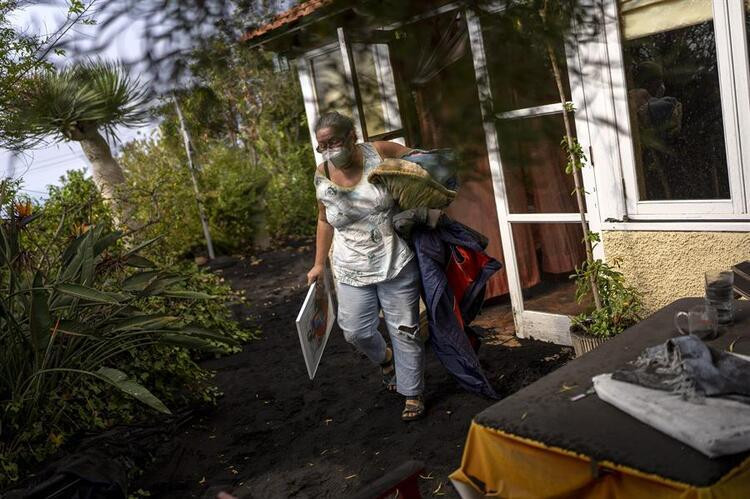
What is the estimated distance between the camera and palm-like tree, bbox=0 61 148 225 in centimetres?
107

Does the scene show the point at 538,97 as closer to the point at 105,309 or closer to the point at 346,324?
the point at 346,324

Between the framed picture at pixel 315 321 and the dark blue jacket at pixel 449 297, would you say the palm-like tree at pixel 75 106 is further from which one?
the dark blue jacket at pixel 449 297

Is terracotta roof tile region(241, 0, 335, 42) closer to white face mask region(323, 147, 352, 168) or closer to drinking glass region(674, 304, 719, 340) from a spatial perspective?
drinking glass region(674, 304, 719, 340)

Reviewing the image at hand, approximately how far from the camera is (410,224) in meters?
3.95

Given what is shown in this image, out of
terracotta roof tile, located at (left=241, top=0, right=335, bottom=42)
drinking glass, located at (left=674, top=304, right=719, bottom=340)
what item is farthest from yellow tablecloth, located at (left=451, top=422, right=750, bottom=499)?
terracotta roof tile, located at (left=241, top=0, right=335, bottom=42)

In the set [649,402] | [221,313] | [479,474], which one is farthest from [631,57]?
[221,313]

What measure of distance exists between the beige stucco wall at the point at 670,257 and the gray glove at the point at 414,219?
1.31m

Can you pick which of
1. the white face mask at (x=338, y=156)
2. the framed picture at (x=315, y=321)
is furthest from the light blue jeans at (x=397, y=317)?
the white face mask at (x=338, y=156)

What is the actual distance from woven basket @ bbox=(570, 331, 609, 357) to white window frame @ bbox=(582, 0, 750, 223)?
2.34 feet

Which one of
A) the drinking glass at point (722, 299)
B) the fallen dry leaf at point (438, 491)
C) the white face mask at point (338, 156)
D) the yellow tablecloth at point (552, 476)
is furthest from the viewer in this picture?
the white face mask at point (338, 156)

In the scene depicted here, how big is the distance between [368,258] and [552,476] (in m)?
2.09

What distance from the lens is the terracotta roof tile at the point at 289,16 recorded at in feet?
4.06

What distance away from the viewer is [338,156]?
150 inches

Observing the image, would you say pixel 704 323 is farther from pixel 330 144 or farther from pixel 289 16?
pixel 289 16
